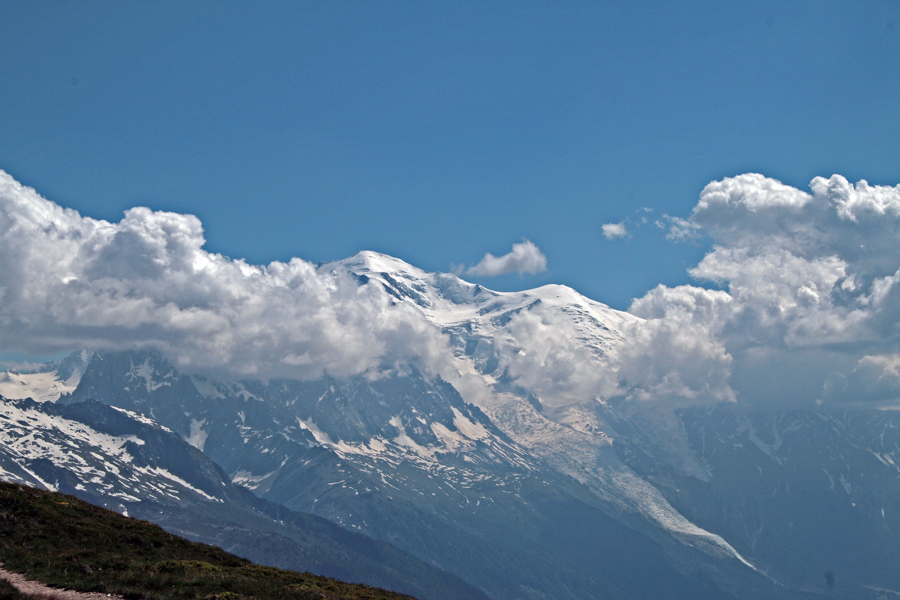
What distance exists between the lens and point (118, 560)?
62812mm

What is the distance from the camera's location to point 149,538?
7556cm

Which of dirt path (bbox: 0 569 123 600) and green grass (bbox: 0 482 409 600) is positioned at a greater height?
green grass (bbox: 0 482 409 600)

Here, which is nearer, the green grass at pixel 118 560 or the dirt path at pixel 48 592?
the dirt path at pixel 48 592

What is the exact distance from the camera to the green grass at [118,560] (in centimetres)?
5634

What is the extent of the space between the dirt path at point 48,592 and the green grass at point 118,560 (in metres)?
0.58

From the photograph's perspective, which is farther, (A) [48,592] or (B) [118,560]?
(B) [118,560]

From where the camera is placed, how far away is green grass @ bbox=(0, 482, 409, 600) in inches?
2218

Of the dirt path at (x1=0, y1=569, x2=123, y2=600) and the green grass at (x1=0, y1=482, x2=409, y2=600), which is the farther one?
the green grass at (x1=0, y1=482, x2=409, y2=600)

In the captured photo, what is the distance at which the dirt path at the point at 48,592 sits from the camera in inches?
2045

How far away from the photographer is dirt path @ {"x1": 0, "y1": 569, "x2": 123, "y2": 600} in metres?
51.9

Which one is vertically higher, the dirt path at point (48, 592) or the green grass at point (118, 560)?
the green grass at point (118, 560)

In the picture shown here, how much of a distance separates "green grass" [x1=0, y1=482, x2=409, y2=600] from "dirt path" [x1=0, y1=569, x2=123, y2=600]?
0.58m

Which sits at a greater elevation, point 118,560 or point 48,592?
point 118,560

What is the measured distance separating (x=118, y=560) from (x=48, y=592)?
10.4 m
